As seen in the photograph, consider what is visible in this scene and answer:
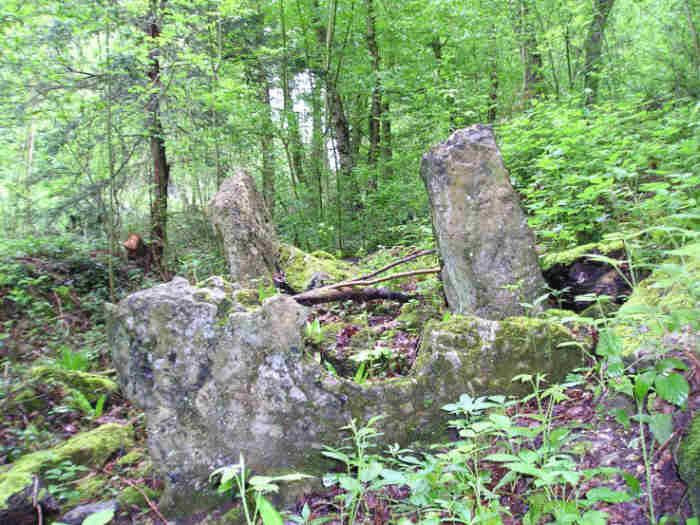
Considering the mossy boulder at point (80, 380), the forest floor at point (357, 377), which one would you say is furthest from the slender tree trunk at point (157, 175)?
the mossy boulder at point (80, 380)

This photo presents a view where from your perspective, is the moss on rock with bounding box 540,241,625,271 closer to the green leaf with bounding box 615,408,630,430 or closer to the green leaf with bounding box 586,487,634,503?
the green leaf with bounding box 615,408,630,430

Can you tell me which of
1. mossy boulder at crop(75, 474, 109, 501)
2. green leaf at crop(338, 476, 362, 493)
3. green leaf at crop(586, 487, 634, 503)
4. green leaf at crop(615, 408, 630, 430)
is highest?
green leaf at crop(615, 408, 630, 430)

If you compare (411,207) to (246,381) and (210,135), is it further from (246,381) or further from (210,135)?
(246,381)

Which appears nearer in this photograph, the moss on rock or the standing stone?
the moss on rock

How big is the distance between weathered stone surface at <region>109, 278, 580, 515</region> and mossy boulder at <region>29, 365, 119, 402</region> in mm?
2344

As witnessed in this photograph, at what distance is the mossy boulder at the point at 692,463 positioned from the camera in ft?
4.42

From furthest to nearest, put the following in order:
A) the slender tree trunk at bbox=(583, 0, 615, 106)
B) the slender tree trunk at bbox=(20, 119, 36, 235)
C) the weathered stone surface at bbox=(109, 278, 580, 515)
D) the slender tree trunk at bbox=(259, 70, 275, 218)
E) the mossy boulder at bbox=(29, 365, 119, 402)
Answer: the slender tree trunk at bbox=(20, 119, 36, 235)
the slender tree trunk at bbox=(259, 70, 275, 218)
the slender tree trunk at bbox=(583, 0, 615, 106)
the mossy boulder at bbox=(29, 365, 119, 402)
the weathered stone surface at bbox=(109, 278, 580, 515)

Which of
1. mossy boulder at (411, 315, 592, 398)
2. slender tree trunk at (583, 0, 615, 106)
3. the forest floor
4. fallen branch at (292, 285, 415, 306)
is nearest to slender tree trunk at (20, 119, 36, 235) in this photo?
the forest floor

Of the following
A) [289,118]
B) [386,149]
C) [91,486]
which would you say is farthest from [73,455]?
[386,149]

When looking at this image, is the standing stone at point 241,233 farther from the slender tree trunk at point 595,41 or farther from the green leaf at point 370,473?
the slender tree trunk at point 595,41

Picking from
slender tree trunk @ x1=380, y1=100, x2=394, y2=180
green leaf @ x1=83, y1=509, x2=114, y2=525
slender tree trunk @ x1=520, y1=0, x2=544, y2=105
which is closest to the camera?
green leaf @ x1=83, y1=509, x2=114, y2=525

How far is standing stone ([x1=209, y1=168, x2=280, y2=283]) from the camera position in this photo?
5.83 metres

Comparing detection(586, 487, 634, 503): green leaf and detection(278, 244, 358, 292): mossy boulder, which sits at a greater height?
detection(278, 244, 358, 292): mossy boulder

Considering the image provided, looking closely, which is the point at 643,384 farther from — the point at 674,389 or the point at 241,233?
the point at 241,233
